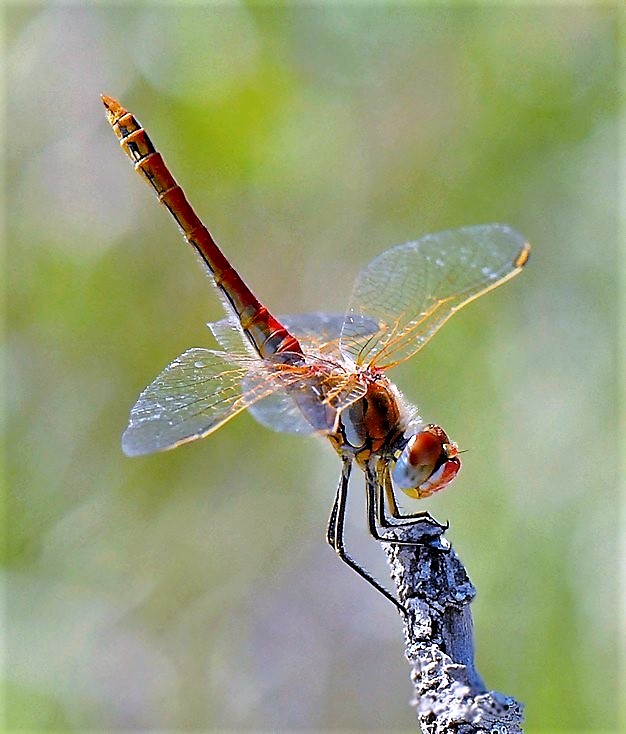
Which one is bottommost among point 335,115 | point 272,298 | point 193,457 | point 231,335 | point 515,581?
point 515,581

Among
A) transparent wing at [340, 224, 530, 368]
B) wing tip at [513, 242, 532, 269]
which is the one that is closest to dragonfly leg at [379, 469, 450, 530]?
transparent wing at [340, 224, 530, 368]

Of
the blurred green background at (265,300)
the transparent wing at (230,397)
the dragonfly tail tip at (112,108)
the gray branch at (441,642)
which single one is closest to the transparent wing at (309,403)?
the transparent wing at (230,397)

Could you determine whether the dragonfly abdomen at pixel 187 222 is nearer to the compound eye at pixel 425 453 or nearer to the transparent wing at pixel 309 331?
the transparent wing at pixel 309 331

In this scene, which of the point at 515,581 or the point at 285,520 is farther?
the point at 285,520

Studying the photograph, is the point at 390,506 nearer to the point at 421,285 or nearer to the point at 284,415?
the point at 284,415

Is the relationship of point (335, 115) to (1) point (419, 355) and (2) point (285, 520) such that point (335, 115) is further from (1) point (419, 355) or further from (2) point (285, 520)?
(2) point (285, 520)

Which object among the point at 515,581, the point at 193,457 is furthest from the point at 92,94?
the point at 515,581

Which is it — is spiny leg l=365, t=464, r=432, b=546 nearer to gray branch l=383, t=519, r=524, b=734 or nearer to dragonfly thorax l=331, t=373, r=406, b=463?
dragonfly thorax l=331, t=373, r=406, b=463
